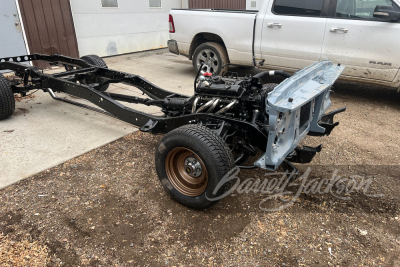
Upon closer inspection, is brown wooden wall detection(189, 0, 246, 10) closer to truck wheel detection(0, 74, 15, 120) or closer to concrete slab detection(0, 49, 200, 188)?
concrete slab detection(0, 49, 200, 188)

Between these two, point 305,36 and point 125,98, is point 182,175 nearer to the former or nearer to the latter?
point 125,98

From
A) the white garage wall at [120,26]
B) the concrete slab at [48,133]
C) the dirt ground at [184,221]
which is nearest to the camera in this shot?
the dirt ground at [184,221]

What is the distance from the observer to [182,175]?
3.04m

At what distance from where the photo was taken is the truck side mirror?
4973mm

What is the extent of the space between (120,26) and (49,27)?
8.22ft

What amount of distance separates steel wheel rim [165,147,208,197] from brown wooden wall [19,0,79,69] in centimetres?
680

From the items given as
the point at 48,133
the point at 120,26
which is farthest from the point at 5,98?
the point at 120,26

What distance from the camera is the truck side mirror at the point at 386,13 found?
497cm

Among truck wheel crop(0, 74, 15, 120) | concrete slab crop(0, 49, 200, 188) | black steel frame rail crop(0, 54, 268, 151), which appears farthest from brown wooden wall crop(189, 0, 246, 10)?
truck wheel crop(0, 74, 15, 120)

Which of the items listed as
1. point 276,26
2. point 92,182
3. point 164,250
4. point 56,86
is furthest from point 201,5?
point 164,250

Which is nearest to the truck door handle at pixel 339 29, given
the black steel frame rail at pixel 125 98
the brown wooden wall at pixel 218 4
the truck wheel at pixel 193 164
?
the black steel frame rail at pixel 125 98

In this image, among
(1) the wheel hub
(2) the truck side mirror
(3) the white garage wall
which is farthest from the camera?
(3) the white garage wall

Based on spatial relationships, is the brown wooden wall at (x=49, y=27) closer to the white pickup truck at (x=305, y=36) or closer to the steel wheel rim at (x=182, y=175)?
the white pickup truck at (x=305, y=36)

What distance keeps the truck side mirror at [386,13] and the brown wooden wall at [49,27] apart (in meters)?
A: 7.60
